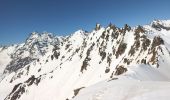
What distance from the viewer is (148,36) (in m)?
152

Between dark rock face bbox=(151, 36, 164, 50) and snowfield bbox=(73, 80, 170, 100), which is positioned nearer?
snowfield bbox=(73, 80, 170, 100)

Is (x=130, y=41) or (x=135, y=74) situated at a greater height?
(x=130, y=41)

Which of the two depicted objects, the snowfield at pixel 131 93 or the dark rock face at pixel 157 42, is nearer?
the snowfield at pixel 131 93

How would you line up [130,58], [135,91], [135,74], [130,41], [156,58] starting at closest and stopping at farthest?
1. [135,91]
2. [135,74]
3. [156,58]
4. [130,58]
5. [130,41]

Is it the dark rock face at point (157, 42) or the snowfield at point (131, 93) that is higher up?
the dark rock face at point (157, 42)

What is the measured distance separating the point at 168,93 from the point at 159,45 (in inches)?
4048

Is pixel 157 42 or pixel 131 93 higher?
pixel 157 42

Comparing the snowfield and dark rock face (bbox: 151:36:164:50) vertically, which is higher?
dark rock face (bbox: 151:36:164:50)

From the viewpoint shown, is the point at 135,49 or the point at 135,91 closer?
the point at 135,91

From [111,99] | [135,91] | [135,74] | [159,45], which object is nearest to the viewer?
[111,99]

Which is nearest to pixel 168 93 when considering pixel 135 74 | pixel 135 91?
pixel 135 91

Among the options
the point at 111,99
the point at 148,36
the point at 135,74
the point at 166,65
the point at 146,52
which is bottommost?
the point at 111,99

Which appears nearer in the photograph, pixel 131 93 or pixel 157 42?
pixel 131 93

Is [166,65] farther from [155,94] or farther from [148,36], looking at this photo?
[155,94]
